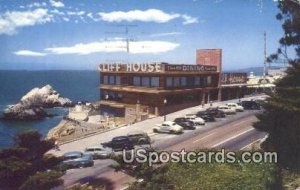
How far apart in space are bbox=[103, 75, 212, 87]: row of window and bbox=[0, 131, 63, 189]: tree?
121 feet

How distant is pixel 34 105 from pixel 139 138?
86.7 meters

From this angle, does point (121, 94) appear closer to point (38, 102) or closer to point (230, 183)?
point (230, 183)

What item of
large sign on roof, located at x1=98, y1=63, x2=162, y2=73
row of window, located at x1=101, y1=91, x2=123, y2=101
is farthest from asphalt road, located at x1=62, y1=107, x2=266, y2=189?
row of window, located at x1=101, y1=91, x2=123, y2=101

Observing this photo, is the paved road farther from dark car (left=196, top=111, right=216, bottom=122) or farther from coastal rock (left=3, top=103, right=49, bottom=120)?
coastal rock (left=3, top=103, right=49, bottom=120)

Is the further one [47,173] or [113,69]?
[113,69]

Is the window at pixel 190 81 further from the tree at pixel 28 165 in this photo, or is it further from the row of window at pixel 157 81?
the tree at pixel 28 165

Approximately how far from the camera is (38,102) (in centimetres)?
12838

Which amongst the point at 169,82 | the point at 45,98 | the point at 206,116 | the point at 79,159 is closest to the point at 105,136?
the point at 79,159

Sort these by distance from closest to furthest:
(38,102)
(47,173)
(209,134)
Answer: (47,173), (209,134), (38,102)

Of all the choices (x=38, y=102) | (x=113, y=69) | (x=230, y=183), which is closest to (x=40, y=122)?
(x=38, y=102)

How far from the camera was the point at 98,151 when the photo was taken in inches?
1491

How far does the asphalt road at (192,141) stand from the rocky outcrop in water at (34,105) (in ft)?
225

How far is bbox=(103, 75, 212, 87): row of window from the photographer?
6122cm

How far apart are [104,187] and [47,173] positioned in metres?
9.24
